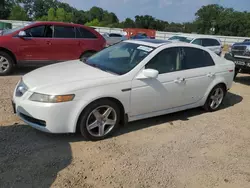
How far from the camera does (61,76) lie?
4297mm

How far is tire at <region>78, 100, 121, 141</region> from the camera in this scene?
406 centimetres

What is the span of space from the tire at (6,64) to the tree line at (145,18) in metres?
Result: 55.0

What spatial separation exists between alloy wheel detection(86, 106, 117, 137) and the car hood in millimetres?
485

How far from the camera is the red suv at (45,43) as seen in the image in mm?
7965

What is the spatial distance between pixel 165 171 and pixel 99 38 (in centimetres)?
636

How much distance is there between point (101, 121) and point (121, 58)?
1.28m

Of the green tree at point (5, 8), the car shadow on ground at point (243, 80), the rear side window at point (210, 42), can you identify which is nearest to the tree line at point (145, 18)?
the green tree at point (5, 8)

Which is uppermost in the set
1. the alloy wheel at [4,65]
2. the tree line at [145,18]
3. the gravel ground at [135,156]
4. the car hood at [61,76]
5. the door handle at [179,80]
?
the tree line at [145,18]

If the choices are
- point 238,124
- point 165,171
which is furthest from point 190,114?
point 165,171

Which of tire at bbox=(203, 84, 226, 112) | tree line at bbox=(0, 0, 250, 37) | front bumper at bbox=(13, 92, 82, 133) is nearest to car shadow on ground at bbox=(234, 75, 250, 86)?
tire at bbox=(203, 84, 226, 112)

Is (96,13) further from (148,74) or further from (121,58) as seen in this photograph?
(148,74)

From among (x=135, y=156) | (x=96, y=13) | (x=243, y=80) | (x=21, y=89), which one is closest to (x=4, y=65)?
(x=21, y=89)

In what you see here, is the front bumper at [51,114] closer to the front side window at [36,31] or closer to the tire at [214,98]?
the tire at [214,98]

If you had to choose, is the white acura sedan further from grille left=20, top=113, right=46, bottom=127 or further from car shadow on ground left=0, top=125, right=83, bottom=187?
car shadow on ground left=0, top=125, right=83, bottom=187
